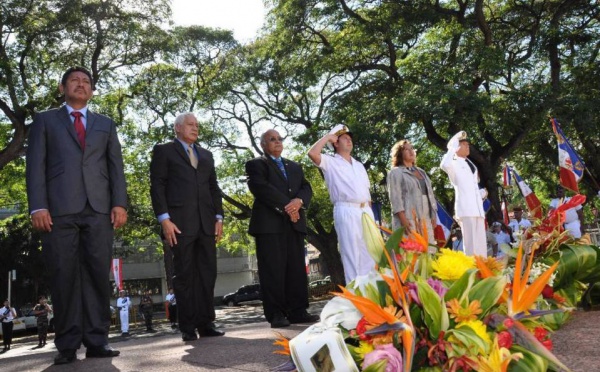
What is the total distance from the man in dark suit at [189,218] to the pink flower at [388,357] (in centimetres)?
375

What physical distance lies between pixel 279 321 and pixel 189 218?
115 centimetres

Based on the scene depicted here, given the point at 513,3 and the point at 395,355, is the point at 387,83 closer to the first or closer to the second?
the point at 513,3

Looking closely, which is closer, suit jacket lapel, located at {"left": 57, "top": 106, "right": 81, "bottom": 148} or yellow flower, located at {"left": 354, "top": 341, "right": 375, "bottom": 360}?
yellow flower, located at {"left": 354, "top": 341, "right": 375, "bottom": 360}

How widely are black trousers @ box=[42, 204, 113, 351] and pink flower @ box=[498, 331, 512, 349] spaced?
311cm

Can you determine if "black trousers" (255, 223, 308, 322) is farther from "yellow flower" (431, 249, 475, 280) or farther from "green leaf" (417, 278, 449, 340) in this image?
"green leaf" (417, 278, 449, 340)

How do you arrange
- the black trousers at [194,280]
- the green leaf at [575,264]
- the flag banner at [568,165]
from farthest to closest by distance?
the flag banner at [568,165]
the black trousers at [194,280]
the green leaf at [575,264]

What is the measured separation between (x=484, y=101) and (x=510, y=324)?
16.2m

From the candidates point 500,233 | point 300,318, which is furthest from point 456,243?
point 300,318

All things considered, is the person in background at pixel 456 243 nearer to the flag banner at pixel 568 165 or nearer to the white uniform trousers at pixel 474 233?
the white uniform trousers at pixel 474 233

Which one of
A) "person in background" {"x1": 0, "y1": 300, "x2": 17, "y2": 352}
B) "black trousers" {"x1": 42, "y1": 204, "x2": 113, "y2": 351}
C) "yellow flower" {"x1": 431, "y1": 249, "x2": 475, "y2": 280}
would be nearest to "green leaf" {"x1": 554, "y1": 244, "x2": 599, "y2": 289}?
"yellow flower" {"x1": 431, "y1": 249, "x2": 475, "y2": 280}

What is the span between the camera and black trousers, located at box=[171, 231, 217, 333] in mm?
5004

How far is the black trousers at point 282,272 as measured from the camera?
5.50 meters

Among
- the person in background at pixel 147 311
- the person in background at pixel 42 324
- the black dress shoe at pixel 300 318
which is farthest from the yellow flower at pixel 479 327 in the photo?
the person in background at pixel 147 311

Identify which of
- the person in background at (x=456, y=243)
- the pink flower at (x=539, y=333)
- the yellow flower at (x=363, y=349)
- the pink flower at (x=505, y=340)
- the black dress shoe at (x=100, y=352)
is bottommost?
the black dress shoe at (x=100, y=352)
